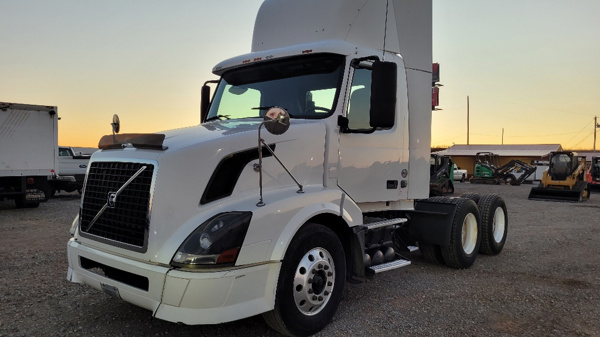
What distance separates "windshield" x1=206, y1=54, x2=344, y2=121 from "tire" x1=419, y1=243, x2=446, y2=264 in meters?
3.09

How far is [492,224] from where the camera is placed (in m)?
6.99

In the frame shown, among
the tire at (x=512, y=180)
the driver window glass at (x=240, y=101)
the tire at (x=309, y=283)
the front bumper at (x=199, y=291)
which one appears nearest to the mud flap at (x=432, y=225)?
the tire at (x=309, y=283)

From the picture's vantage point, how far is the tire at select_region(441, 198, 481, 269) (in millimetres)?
5941

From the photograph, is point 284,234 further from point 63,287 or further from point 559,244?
point 559,244

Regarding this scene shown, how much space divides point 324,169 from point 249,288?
1424 millimetres

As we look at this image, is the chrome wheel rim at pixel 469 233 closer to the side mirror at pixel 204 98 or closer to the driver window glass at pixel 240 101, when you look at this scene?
the driver window glass at pixel 240 101

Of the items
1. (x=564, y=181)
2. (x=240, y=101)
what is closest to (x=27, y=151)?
(x=240, y=101)

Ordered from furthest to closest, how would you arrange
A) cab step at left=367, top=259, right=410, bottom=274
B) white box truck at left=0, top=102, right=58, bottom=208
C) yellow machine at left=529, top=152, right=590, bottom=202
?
1. yellow machine at left=529, top=152, right=590, bottom=202
2. white box truck at left=0, top=102, right=58, bottom=208
3. cab step at left=367, top=259, right=410, bottom=274

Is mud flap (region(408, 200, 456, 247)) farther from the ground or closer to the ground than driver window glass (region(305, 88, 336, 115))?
closer to the ground

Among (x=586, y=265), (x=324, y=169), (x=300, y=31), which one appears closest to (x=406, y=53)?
(x=300, y=31)

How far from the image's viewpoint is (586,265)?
6562 millimetres

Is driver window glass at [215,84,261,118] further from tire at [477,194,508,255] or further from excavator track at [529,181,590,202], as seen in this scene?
excavator track at [529,181,590,202]

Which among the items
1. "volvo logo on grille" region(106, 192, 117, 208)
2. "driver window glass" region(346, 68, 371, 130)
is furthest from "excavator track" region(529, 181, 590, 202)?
"volvo logo on grille" region(106, 192, 117, 208)

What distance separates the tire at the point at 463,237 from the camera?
5.94m
